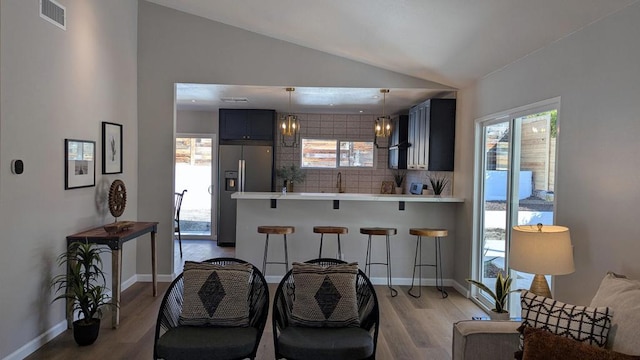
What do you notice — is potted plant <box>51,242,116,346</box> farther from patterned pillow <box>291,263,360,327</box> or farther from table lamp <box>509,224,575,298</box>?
table lamp <box>509,224,575,298</box>

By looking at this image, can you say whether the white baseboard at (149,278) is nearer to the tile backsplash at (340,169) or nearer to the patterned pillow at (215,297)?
the patterned pillow at (215,297)

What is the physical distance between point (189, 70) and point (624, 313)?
4765 mm

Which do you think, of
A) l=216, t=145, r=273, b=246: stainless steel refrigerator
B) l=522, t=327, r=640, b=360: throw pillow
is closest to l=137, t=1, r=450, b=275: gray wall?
l=216, t=145, r=273, b=246: stainless steel refrigerator

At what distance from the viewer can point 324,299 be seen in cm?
275

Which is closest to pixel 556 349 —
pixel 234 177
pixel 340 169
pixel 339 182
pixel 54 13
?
pixel 54 13

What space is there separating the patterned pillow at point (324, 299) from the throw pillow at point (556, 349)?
106cm

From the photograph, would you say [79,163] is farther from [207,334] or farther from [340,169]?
[340,169]

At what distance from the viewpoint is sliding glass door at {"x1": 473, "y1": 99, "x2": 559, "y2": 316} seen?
339 cm

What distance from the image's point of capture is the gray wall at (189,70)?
514cm

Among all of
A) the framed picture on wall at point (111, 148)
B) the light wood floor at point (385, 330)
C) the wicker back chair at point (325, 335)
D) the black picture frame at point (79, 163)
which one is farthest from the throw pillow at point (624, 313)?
the framed picture on wall at point (111, 148)

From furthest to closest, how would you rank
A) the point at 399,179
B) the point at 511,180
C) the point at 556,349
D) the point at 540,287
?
the point at 399,179
the point at 511,180
the point at 540,287
the point at 556,349

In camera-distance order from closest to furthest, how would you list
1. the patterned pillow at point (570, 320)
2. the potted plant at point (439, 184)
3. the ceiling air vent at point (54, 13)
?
1. the patterned pillow at point (570, 320)
2. the ceiling air vent at point (54, 13)
3. the potted plant at point (439, 184)

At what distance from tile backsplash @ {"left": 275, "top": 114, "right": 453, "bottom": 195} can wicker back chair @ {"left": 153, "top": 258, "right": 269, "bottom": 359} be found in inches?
209

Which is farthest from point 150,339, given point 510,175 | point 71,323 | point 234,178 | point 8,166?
point 234,178
